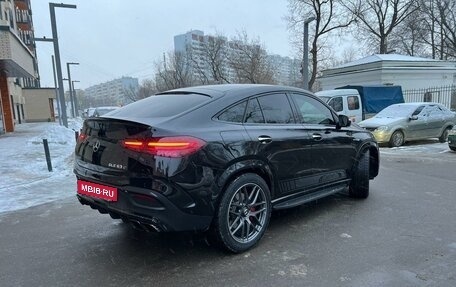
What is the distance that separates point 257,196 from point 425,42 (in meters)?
44.3

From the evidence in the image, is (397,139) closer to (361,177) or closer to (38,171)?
(361,177)

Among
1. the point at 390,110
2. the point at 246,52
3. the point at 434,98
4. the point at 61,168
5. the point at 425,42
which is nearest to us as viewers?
the point at 61,168

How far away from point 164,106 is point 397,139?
427 inches

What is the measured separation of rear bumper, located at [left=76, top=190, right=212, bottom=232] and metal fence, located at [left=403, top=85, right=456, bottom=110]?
23794 mm

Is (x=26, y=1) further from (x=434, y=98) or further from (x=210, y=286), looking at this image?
(x=210, y=286)

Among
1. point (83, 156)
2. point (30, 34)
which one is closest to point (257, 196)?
point (83, 156)

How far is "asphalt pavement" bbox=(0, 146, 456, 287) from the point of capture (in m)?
3.45

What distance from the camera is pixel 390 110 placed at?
552 inches

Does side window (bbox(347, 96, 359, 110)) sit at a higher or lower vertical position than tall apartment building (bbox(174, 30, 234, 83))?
lower

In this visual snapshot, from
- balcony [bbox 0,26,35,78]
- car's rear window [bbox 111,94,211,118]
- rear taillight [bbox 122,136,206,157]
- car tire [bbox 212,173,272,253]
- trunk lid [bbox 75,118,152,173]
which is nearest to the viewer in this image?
rear taillight [bbox 122,136,206,157]

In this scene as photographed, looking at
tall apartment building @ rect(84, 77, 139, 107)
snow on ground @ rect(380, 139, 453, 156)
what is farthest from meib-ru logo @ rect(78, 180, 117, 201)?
tall apartment building @ rect(84, 77, 139, 107)

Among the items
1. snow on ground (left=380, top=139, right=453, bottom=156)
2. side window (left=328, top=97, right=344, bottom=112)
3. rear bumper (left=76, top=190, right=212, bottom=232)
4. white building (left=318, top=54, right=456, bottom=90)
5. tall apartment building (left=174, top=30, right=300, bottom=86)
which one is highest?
tall apartment building (left=174, top=30, right=300, bottom=86)

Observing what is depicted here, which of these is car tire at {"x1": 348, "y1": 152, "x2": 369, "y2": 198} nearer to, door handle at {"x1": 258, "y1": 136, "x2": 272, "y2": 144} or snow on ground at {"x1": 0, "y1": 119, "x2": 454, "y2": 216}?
door handle at {"x1": 258, "y1": 136, "x2": 272, "y2": 144}

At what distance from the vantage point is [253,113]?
4227 millimetres
